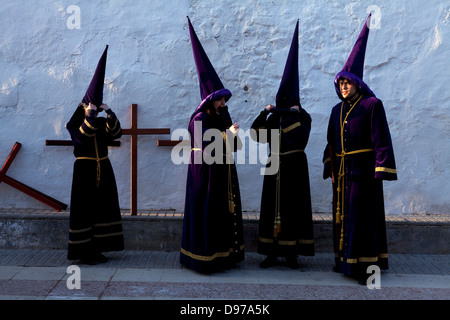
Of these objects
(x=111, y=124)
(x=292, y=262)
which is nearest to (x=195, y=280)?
(x=292, y=262)

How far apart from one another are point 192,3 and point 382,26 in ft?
7.67

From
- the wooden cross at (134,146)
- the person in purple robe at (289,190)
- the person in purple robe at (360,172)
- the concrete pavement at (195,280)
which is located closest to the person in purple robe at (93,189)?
the concrete pavement at (195,280)

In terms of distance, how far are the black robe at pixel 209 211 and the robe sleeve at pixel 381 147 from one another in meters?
1.37

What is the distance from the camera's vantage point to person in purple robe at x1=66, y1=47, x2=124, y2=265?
17.5ft

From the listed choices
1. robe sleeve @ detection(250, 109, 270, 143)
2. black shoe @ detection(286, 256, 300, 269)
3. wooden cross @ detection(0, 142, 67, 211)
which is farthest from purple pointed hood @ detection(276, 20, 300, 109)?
wooden cross @ detection(0, 142, 67, 211)

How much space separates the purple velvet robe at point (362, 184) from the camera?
484 cm

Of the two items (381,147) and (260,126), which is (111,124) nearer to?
(260,126)

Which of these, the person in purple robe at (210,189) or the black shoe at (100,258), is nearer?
the person in purple robe at (210,189)

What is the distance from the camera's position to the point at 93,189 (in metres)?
5.44

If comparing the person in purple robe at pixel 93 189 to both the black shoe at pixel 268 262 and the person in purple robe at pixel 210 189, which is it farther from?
the black shoe at pixel 268 262

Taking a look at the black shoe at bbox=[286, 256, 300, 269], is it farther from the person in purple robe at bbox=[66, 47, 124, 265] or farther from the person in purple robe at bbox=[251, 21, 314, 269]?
the person in purple robe at bbox=[66, 47, 124, 265]

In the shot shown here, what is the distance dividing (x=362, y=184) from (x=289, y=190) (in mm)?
733

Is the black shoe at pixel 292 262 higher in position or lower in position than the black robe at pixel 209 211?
lower

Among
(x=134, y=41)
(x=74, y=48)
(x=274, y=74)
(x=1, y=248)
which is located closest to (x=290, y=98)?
(x=274, y=74)
